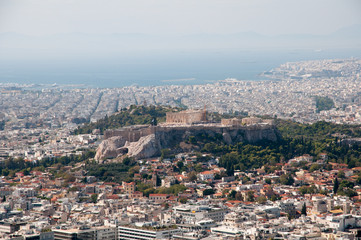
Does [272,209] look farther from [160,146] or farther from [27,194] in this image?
[160,146]

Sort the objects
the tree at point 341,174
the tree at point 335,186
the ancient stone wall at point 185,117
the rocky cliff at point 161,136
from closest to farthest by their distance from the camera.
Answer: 1. the tree at point 335,186
2. the tree at point 341,174
3. the rocky cliff at point 161,136
4. the ancient stone wall at point 185,117

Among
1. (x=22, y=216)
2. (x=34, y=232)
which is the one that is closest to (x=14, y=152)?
(x=22, y=216)

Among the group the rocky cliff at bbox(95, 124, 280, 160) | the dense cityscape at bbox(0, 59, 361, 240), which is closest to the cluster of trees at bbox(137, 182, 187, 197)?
the dense cityscape at bbox(0, 59, 361, 240)

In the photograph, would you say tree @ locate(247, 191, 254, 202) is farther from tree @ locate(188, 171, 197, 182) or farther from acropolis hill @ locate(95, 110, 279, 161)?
acropolis hill @ locate(95, 110, 279, 161)

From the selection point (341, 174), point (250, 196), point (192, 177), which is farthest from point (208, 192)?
point (341, 174)

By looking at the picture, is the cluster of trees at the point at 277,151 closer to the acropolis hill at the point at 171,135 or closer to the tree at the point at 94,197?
the acropolis hill at the point at 171,135

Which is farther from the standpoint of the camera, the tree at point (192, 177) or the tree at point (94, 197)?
the tree at point (192, 177)

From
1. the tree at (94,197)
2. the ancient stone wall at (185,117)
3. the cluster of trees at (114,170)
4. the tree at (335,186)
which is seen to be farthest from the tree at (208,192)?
the ancient stone wall at (185,117)

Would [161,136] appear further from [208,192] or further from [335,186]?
[335,186]
